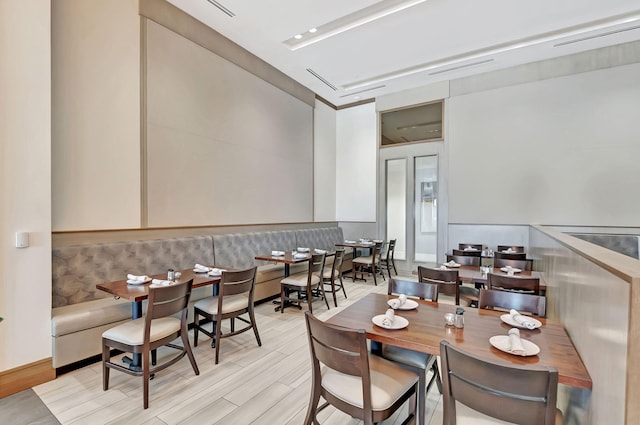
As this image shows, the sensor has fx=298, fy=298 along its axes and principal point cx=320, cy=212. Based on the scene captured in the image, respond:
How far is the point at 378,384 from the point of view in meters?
1.57

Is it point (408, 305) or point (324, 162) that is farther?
point (324, 162)

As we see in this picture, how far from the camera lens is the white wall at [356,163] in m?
7.40

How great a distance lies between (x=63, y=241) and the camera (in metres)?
2.98

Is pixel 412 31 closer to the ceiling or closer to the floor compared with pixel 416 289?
closer to the ceiling

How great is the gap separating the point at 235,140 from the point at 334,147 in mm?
3439

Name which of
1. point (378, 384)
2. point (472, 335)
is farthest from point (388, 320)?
point (472, 335)

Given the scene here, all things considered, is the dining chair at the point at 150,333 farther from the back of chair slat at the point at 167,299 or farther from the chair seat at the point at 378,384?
the chair seat at the point at 378,384

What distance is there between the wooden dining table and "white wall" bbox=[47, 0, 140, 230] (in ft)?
9.77

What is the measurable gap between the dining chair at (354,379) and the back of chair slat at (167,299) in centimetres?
127

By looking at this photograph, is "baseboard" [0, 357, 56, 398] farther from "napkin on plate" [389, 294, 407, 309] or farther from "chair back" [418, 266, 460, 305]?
"chair back" [418, 266, 460, 305]

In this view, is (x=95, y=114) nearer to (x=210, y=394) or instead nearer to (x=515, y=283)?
(x=210, y=394)

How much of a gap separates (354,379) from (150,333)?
1.60m

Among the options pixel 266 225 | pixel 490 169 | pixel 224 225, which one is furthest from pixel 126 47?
pixel 490 169

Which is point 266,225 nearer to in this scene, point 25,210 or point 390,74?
point 25,210
